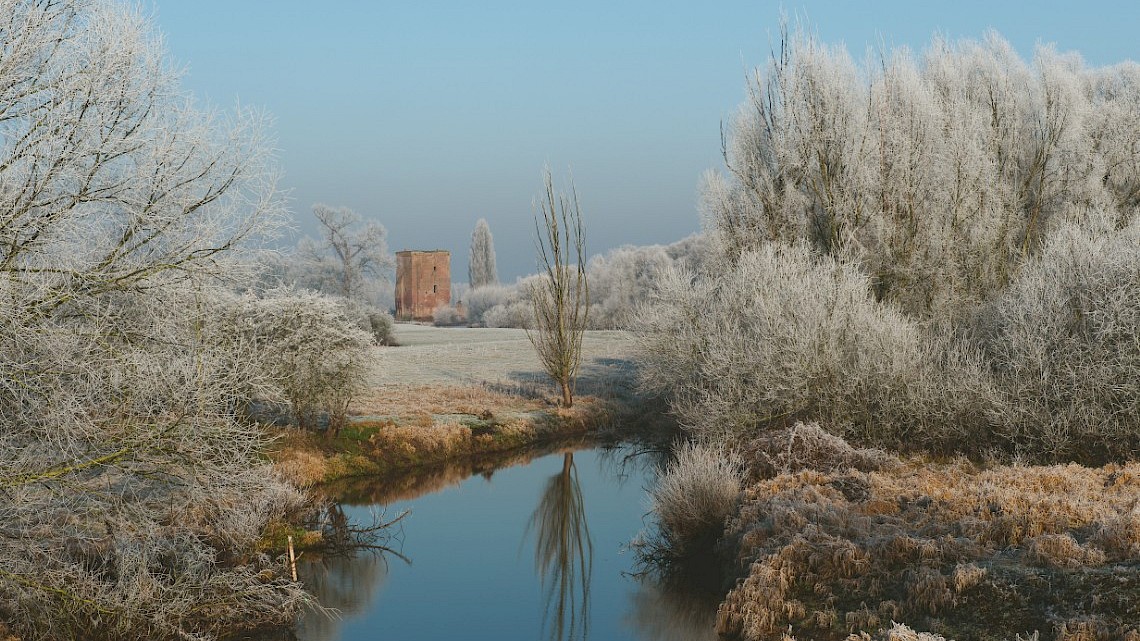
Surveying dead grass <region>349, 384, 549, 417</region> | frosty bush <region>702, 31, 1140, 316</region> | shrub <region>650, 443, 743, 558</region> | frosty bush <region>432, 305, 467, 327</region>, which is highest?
frosty bush <region>702, 31, 1140, 316</region>

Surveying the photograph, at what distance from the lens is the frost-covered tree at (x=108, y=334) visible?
24.2ft

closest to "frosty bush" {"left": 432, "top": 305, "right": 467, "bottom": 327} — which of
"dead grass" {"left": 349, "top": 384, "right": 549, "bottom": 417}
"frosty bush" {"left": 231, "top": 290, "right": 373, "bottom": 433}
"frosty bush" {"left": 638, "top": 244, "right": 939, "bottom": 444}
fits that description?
"dead grass" {"left": 349, "top": 384, "right": 549, "bottom": 417}

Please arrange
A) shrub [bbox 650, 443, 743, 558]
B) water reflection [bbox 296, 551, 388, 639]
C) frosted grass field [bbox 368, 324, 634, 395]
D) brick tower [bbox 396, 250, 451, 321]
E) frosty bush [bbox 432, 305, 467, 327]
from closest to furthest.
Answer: water reflection [bbox 296, 551, 388, 639] < shrub [bbox 650, 443, 743, 558] < frosted grass field [bbox 368, 324, 634, 395] < frosty bush [bbox 432, 305, 467, 327] < brick tower [bbox 396, 250, 451, 321]

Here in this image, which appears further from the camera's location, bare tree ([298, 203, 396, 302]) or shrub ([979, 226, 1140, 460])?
bare tree ([298, 203, 396, 302])

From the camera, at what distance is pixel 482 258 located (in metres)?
69.4

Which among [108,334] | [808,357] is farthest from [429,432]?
[108,334]

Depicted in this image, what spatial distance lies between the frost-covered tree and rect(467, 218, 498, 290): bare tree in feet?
196

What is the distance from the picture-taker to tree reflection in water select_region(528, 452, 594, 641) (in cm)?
1000

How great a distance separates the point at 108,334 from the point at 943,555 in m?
7.83

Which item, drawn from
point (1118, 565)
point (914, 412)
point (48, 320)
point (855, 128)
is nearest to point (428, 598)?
point (48, 320)

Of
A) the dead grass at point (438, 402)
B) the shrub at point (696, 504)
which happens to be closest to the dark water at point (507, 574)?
the shrub at point (696, 504)

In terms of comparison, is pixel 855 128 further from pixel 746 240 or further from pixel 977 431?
pixel 977 431

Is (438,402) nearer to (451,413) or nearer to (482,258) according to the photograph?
(451,413)

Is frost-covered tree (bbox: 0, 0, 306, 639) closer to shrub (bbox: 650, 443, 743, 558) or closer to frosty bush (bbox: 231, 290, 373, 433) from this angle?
shrub (bbox: 650, 443, 743, 558)
